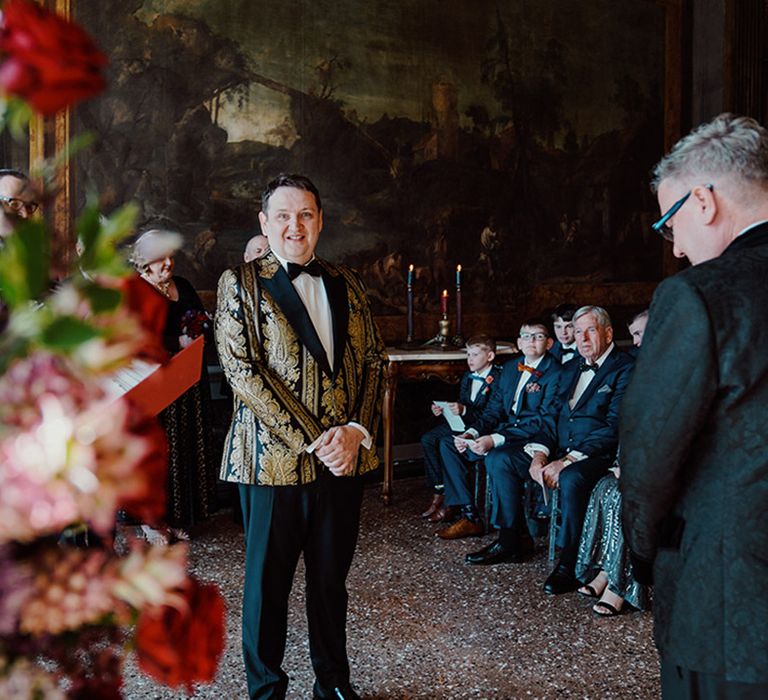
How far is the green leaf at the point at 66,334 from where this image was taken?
0.60m

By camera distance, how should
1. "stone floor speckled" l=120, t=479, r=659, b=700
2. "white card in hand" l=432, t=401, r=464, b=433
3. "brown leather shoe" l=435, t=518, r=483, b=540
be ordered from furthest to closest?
"white card in hand" l=432, t=401, r=464, b=433 → "brown leather shoe" l=435, t=518, r=483, b=540 → "stone floor speckled" l=120, t=479, r=659, b=700

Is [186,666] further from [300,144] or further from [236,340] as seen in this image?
[300,144]

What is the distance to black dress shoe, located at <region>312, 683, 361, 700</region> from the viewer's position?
3.53 meters

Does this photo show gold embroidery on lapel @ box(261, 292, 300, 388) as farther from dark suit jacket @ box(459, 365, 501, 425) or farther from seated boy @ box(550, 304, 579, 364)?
seated boy @ box(550, 304, 579, 364)

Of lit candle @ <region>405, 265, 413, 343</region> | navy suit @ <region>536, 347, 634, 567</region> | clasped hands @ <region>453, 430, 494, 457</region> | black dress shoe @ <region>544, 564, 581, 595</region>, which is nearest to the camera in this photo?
black dress shoe @ <region>544, 564, 581, 595</region>

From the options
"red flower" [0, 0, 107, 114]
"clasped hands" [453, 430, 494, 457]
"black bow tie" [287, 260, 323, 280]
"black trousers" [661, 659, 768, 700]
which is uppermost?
"red flower" [0, 0, 107, 114]

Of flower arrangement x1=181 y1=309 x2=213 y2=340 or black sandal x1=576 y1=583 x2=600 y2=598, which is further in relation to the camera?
flower arrangement x1=181 y1=309 x2=213 y2=340

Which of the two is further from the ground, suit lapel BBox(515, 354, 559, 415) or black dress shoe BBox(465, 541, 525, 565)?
suit lapel BBox(515, 354, 559, 415)

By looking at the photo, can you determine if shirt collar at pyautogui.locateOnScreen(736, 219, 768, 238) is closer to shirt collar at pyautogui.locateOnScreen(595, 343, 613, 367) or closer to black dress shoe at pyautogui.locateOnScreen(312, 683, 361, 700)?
black dress shoe at pyautogui.locateOnScreen(312, 683, 361, 700)

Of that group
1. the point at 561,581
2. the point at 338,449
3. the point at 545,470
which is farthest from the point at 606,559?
the point at 338,449

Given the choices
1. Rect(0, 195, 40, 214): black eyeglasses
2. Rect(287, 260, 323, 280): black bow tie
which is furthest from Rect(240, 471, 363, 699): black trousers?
Rect(0, 195, 40, 214): black eyeglasses

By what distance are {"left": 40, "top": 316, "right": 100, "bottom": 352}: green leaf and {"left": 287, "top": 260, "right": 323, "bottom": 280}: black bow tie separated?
2.77 m

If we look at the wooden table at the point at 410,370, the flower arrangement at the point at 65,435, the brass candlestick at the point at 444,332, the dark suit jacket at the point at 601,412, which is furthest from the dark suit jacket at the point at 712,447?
the brass candlestick at the point at 444,332

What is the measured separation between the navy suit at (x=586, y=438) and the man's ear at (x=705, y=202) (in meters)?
3.58
